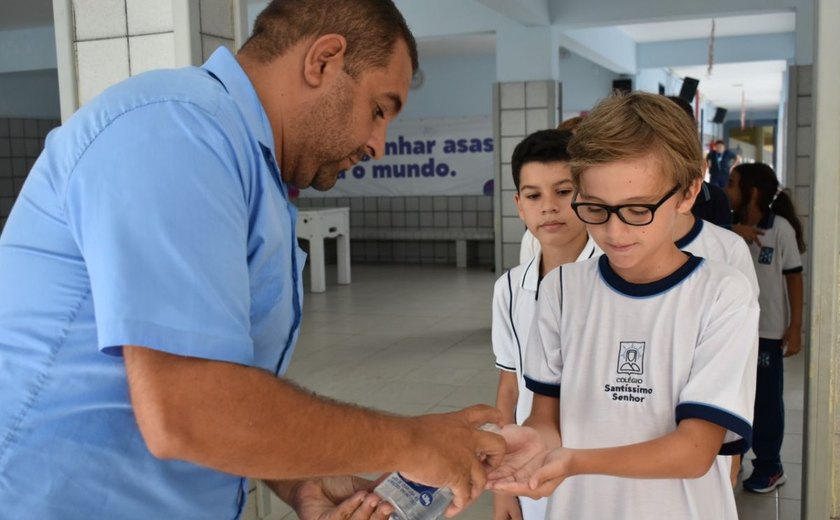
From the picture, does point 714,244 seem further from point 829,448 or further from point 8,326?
point 8,326

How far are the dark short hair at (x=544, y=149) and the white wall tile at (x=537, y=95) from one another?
5.03 m

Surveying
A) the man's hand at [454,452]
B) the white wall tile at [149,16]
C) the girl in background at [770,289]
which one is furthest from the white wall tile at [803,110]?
the man's hand at [454,452]

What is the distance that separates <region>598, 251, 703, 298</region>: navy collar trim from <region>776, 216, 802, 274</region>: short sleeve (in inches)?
110

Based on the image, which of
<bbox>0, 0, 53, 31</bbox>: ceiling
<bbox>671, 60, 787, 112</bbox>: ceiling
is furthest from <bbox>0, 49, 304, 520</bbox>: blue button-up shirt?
<bbox>671, 60, 787, 112</bbox>: ceiling

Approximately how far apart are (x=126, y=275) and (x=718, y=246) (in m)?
1.50

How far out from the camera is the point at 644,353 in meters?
1.43

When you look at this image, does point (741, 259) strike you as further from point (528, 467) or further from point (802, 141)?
point (802, 141)

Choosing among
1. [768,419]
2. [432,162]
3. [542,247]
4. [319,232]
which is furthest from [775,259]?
[432,162]

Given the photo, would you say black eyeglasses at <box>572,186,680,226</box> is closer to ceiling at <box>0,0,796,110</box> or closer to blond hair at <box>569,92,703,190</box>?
blond hair at <box>569,92,703,190</box>

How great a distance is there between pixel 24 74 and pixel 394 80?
10.5m

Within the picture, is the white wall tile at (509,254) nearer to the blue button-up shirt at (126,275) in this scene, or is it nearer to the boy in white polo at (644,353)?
the boy in white polo at (644,353)

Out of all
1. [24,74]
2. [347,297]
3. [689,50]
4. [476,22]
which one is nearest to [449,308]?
[347,297]

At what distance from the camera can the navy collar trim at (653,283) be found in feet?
4.72

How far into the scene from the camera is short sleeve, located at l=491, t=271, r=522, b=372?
2039 millimetres
